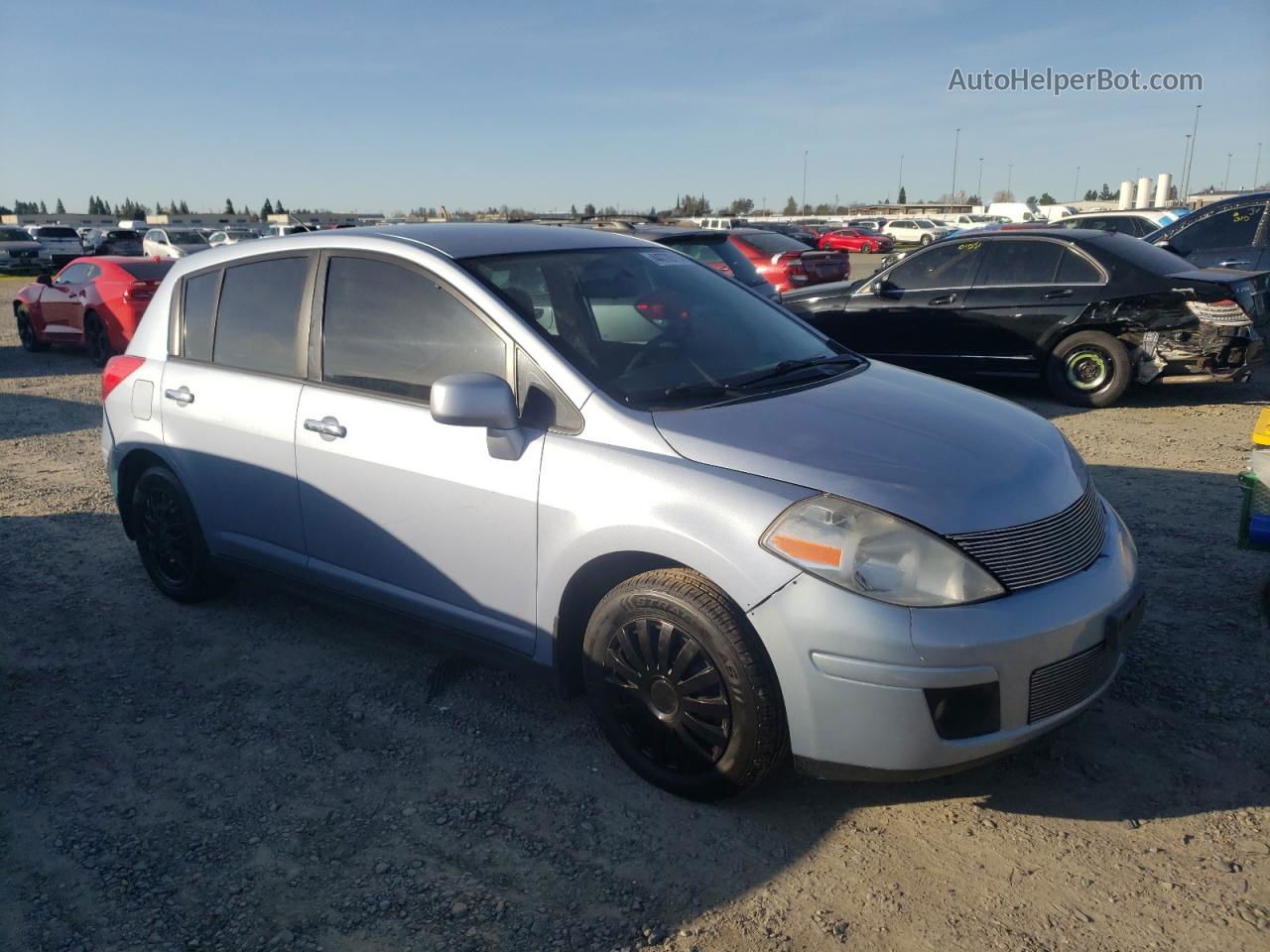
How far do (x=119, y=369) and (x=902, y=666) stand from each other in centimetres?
408

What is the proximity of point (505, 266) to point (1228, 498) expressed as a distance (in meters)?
4.68

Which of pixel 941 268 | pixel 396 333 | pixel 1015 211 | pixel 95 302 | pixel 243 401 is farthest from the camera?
pixel 1015 211

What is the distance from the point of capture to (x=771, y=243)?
15273mm

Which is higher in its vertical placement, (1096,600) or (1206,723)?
(1096,600)

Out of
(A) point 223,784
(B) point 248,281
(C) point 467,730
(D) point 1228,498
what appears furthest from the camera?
(D) point 1228,498

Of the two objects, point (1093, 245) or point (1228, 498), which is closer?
point (1228, 498)

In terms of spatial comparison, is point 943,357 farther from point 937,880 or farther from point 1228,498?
point 937,880

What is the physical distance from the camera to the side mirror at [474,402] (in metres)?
3.10

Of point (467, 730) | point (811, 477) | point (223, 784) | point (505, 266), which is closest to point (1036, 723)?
point (811, 477)

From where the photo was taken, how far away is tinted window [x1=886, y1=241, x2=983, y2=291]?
916cm

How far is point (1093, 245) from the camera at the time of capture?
28.2 ft

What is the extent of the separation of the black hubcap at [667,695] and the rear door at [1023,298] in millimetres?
6815

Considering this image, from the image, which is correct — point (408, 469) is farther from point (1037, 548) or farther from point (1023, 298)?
point (1023, 298)

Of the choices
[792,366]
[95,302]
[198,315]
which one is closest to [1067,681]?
[792,366]
